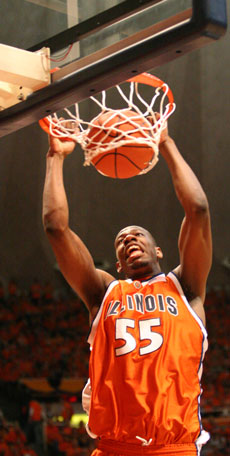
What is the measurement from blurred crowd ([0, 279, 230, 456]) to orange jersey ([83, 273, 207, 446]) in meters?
6.76

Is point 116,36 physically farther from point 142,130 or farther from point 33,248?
point 33,248

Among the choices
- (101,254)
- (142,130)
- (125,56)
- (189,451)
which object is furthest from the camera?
(101,254)

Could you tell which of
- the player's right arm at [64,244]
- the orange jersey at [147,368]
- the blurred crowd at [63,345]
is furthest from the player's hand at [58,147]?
the blurred crowd at [63,345]

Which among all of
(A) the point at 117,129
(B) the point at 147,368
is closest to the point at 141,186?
(A) the point at 117,129

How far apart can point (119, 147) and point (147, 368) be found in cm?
111

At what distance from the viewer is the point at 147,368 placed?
3018mm

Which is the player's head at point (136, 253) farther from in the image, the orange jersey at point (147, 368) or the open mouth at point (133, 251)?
the orange jersey at point (147, 368)

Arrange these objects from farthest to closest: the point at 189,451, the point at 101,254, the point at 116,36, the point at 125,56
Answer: the point at 101,254 < the point at 189,451 < the point at 116,36 < the point at 125,56

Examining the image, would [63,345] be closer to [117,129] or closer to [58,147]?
[58,147]

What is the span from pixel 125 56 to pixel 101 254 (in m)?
8.06

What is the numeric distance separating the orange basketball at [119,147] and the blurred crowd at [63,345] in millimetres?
6920

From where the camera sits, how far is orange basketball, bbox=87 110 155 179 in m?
3.22

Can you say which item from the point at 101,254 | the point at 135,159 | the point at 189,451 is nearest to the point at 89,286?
the point at 135,159

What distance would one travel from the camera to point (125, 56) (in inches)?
96.2
